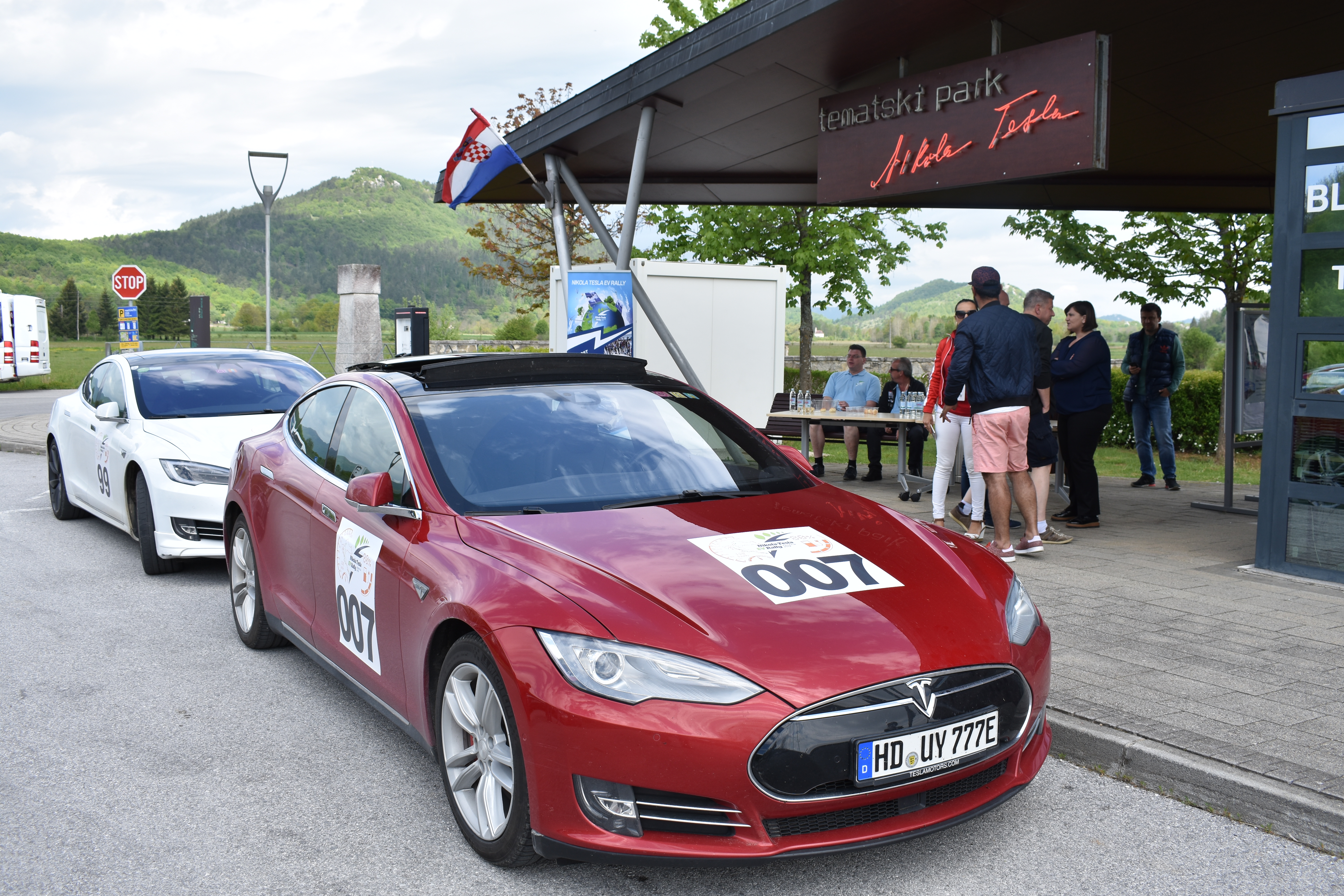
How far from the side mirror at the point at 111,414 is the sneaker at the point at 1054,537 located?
680 cm

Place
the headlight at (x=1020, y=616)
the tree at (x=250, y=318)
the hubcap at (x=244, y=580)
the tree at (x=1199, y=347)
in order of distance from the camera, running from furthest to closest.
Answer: the tree at (x=250, y=318), the tree at (x=1199, y=347), the hubcap at (x=244, y=580), the headlight at (x=1020, y=616)

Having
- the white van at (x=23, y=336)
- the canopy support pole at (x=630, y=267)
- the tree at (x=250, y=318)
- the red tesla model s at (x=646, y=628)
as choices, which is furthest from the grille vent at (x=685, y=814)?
the tree at (x=250, y=318)

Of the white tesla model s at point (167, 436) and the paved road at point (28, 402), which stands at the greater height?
the white tesla model s at point (167, 436)

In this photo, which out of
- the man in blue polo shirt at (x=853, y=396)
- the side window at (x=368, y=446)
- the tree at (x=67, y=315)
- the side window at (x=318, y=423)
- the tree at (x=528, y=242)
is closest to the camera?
the side window at (x=368, y=446)

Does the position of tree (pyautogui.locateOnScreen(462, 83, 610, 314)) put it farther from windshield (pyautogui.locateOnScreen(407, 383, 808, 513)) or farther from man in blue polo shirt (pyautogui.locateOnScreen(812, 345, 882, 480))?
windshield (pyautogui.locateOnScreen(407, 383, 808, 513))

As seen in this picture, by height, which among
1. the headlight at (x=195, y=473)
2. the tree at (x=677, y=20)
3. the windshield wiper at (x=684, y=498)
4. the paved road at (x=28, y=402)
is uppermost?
the tree at (x=677, y=20)

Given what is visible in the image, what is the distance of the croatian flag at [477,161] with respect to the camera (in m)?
11.3

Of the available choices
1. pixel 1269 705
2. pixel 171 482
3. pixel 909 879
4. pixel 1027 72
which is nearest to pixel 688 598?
pixel 909 879

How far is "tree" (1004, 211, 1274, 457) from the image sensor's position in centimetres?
1507

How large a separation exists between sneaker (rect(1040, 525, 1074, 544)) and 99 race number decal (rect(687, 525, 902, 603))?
16.3 ft

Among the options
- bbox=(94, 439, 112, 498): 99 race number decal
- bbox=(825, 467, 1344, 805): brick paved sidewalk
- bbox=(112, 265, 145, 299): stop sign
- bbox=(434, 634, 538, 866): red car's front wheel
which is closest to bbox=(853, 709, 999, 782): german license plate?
bbox=(434, 634, 538, 866): red car's front wheel

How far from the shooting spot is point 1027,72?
287 inches

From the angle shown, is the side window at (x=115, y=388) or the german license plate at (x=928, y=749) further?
the side window at (x=115, y=388)

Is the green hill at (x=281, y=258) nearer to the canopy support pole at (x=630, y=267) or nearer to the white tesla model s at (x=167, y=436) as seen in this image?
the canopy support pole at (x=630, y=267)
